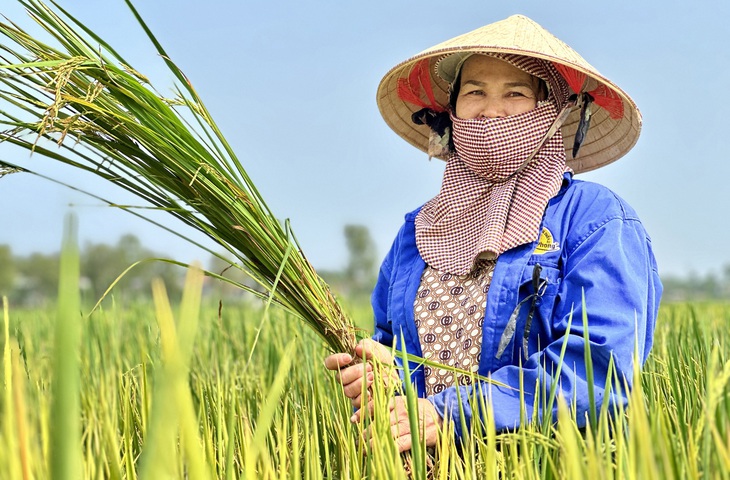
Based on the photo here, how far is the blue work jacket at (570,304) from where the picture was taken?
1.63 meters

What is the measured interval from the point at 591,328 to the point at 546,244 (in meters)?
0.27

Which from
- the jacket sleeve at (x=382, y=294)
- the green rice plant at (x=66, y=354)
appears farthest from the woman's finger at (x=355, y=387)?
the green rice plant at (x=66, y=354)

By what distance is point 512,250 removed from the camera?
186cm

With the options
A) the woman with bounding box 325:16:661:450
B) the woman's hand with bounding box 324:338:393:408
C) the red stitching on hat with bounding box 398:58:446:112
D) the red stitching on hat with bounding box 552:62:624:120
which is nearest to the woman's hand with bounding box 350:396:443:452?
the woman with bounding box 325:16:661:450

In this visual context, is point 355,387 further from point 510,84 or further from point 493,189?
point 510,84

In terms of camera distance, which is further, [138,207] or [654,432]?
[138,207]

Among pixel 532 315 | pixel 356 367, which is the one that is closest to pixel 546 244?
pixel 532 315

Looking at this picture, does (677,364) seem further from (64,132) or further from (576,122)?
(64,132)

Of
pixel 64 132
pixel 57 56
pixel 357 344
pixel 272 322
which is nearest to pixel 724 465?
pixel 357 344

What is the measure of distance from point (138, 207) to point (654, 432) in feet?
3.45

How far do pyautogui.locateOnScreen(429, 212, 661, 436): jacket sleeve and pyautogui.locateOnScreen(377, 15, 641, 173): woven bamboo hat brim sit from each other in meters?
0.43

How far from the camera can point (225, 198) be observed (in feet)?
5.26

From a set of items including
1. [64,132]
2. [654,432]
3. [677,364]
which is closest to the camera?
[654,432]

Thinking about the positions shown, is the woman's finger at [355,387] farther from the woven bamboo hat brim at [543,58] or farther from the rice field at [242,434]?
the woven bamboo hat brim at [543,58]
